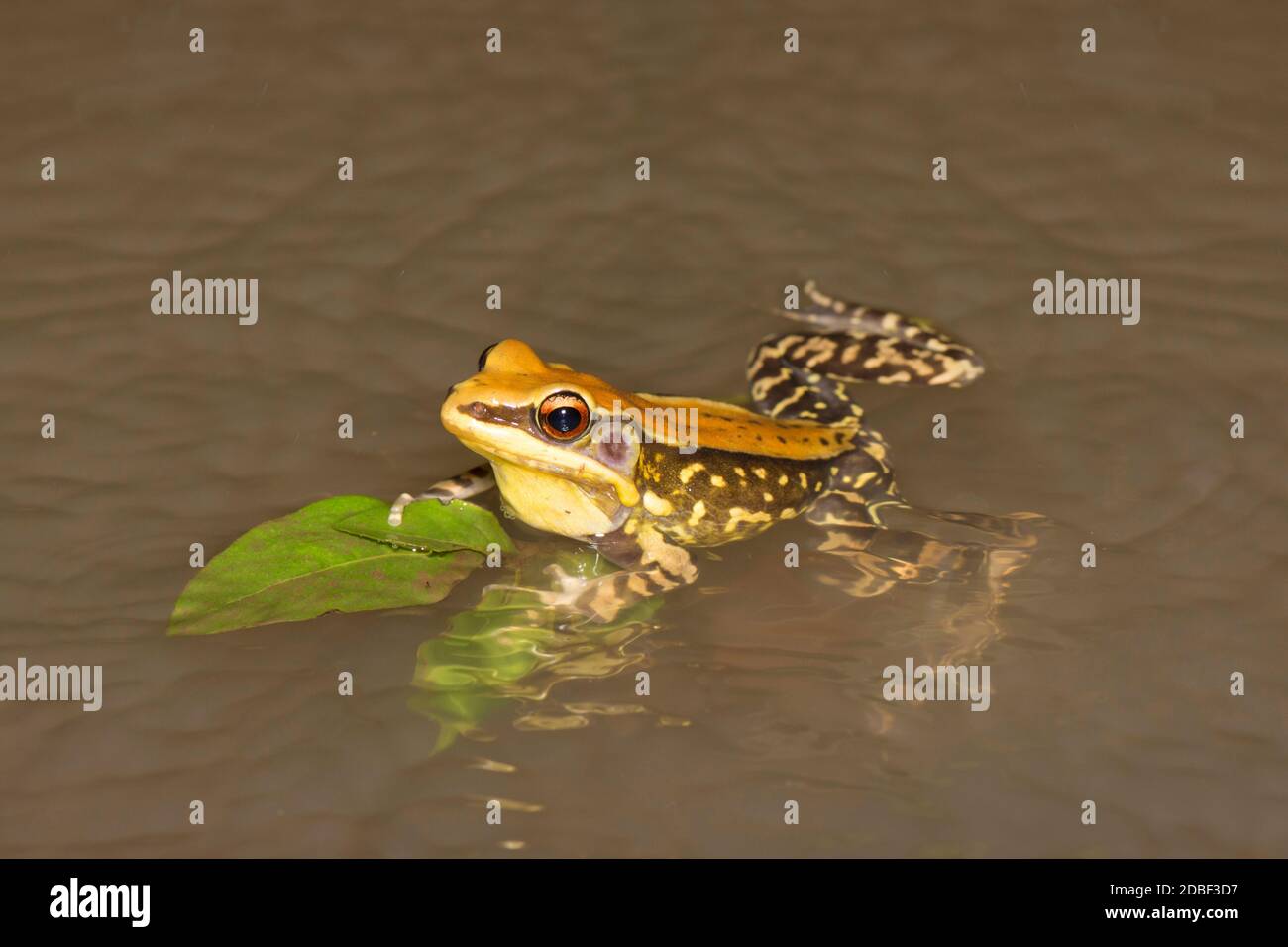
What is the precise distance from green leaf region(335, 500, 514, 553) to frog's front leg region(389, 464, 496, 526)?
5 centimetres

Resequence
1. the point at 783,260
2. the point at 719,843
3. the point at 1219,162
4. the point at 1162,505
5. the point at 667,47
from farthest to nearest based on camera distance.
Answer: the point at 667,47 → the point at 1219,162 → the point at 783,260 → the point at 1162,505 → the point at 719,843

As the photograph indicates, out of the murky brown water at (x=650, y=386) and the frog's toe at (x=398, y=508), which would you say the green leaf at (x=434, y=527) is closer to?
the frog's toe at (x=398, y=508)

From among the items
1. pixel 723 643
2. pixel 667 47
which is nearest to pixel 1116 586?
pixel 723 643

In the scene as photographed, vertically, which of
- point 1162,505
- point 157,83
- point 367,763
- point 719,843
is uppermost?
point 157,83

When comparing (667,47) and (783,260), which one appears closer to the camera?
(783,260)

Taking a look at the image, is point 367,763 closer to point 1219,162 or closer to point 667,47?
point 667,47

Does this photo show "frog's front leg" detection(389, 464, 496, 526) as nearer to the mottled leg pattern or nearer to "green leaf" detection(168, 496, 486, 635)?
"green leaf" detection(168, 496, 486, 635)

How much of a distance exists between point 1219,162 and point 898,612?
196 inches

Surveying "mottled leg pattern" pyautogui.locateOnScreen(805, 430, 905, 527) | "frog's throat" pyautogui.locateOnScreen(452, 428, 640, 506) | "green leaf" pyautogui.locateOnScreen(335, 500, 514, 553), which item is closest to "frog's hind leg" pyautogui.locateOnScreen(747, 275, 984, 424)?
"mottled leg pattern" pyautogui.locateOnScreen(805, 430, 905, 527)

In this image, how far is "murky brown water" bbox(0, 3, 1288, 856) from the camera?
18.6 feet

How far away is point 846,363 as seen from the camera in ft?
25.9

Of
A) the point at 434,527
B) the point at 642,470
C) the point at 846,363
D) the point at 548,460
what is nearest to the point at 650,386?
the point at 846,363

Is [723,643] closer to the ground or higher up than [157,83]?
closer to the ground

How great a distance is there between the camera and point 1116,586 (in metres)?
6.68
